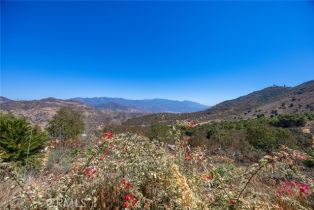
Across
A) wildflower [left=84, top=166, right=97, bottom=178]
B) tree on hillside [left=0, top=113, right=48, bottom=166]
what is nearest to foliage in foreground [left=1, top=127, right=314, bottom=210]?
wildflower [left=84, top=166, right=97, bottom=178]

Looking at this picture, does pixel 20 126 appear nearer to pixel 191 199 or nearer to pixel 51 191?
pixel 51 191

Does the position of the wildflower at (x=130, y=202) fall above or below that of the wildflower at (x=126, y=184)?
below

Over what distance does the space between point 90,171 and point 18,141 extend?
6.24m

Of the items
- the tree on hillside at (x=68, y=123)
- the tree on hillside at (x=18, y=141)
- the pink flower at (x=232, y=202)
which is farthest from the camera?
the tree on hillside at (x=68, y=123)

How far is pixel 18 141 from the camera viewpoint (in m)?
8.84

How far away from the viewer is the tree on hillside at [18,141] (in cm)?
845

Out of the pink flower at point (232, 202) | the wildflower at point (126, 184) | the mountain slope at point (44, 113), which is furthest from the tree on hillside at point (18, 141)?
the pink flower at point (232, 202)

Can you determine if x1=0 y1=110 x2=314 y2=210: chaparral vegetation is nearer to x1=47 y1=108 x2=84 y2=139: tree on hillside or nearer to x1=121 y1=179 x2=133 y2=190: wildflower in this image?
x1=121 y1=179 x2=133 y2=190: wildflower

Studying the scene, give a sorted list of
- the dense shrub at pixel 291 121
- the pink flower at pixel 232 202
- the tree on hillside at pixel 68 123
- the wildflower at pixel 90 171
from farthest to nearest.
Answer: the dense shrub at pixel 291 121 → the tree on hillside at pixel 68 123 → the wildflower at pixel 90 171 → the pink flower at pixel 232 202

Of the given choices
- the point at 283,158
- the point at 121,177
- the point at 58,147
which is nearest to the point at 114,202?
the point at 121,177

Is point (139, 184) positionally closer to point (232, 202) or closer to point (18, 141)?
point (232, 202)

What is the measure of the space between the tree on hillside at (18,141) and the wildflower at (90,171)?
525 centimetres

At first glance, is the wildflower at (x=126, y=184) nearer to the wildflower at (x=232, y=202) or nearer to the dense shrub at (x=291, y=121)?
the wildflower at (x=232, y=202)

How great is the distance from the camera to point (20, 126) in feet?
29.9
